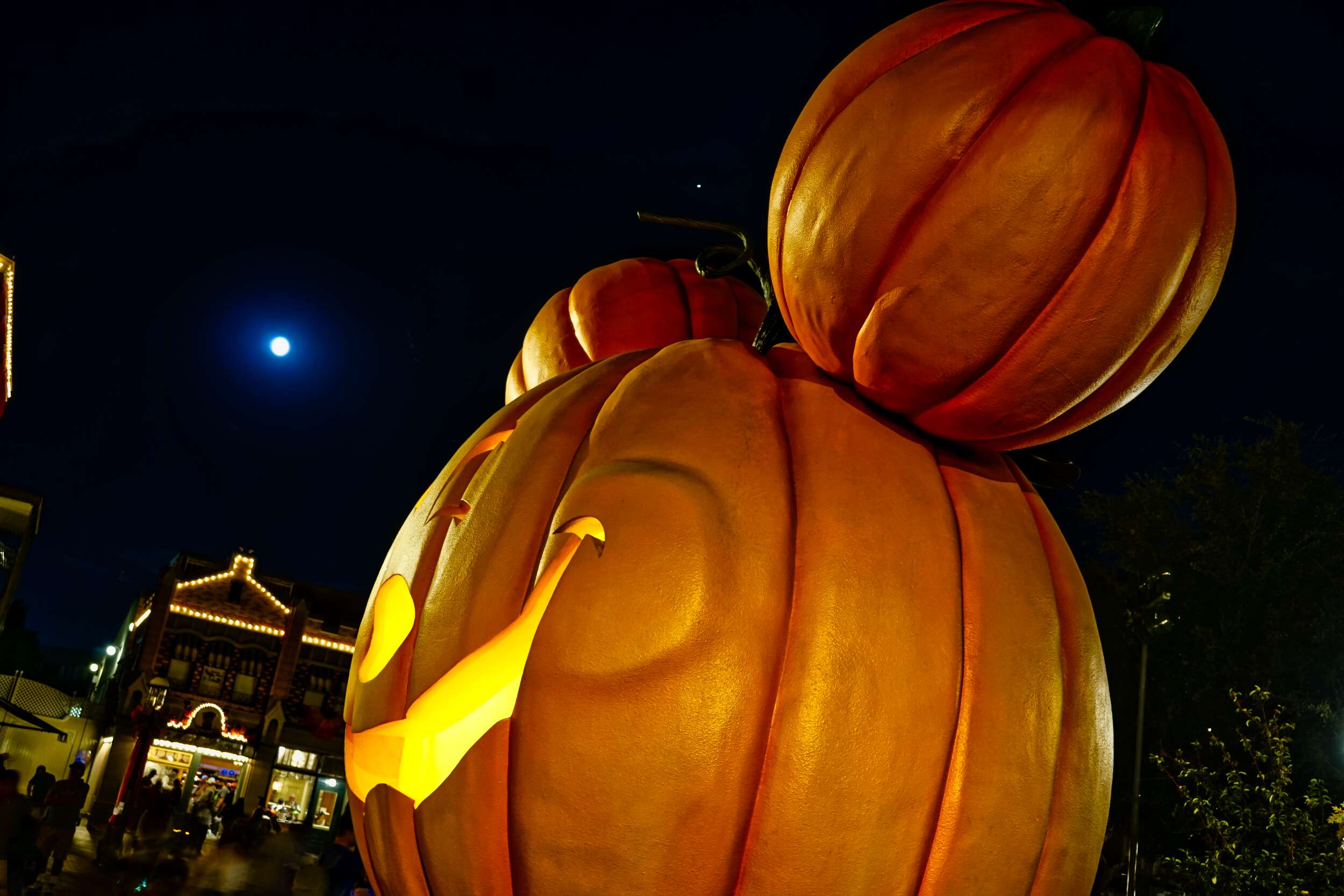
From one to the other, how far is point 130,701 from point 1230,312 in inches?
1161

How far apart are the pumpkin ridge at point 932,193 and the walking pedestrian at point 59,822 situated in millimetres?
9803

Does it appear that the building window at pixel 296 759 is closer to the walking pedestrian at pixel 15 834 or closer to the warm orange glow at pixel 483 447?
the walking pedestrian at pixel 15 834

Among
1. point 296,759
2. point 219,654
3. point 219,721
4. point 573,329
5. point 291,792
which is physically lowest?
point 291,792

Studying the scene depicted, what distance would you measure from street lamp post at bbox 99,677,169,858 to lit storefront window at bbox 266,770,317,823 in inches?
166

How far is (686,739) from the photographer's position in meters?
1.63

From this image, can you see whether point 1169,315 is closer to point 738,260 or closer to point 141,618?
point 738,260

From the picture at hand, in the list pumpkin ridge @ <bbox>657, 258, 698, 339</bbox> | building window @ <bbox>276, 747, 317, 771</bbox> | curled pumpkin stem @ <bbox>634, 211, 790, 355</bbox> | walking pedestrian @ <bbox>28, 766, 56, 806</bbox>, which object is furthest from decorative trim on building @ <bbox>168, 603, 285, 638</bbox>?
curled pumpkin stem @ <bbox>634, 211, 790, 355</bbox>

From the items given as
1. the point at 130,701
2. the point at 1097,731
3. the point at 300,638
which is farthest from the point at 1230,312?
the point at 130,701

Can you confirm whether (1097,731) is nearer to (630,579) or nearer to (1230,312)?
(630,579)

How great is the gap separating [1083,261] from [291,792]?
108 feet

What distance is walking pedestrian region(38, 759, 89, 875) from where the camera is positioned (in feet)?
29.7

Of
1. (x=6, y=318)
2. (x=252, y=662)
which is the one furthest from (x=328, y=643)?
(x=6, y=318)

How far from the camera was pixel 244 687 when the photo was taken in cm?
3050

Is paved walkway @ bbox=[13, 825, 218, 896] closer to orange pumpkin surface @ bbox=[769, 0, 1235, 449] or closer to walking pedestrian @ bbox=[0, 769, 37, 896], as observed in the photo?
walking pedestrian @ bbox=[0, 769, 37, 896]
